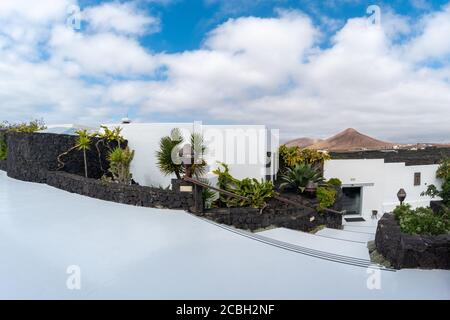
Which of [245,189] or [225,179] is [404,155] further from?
[225,179]

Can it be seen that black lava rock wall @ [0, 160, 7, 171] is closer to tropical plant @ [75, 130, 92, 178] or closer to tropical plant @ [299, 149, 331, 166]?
tropical plant @ [75, 130, 92, 178]

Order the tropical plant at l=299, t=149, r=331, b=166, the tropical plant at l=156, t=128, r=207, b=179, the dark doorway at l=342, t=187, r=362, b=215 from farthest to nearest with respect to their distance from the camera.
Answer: the dark doorway at l=342, t=187, r=362, b=215, the tropical plant at l=299, t=149, r=331, b=166, the tropical plant at l=156, t=128, r=207, b=179

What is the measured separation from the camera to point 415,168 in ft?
42.0

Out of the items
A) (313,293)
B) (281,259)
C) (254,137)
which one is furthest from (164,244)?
(254,137)

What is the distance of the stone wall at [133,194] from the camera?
213 inches

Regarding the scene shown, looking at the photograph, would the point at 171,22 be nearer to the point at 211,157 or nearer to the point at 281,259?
the point at 211,157

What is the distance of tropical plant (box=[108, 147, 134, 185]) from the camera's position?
7230 millimetres

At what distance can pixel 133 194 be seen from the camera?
225 inches

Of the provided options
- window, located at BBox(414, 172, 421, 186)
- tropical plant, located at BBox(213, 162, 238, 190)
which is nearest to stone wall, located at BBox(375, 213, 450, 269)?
tropical plant, located at BBox(213, 162, 238, 190)

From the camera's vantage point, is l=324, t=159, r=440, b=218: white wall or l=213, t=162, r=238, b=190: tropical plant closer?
l=213, t=162, r=238, b=190: tropical plant

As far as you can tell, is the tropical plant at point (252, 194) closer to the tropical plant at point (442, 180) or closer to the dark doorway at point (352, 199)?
the dark doorway at point (352, 199)

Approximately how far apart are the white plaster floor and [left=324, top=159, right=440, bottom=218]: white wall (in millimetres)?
8875
